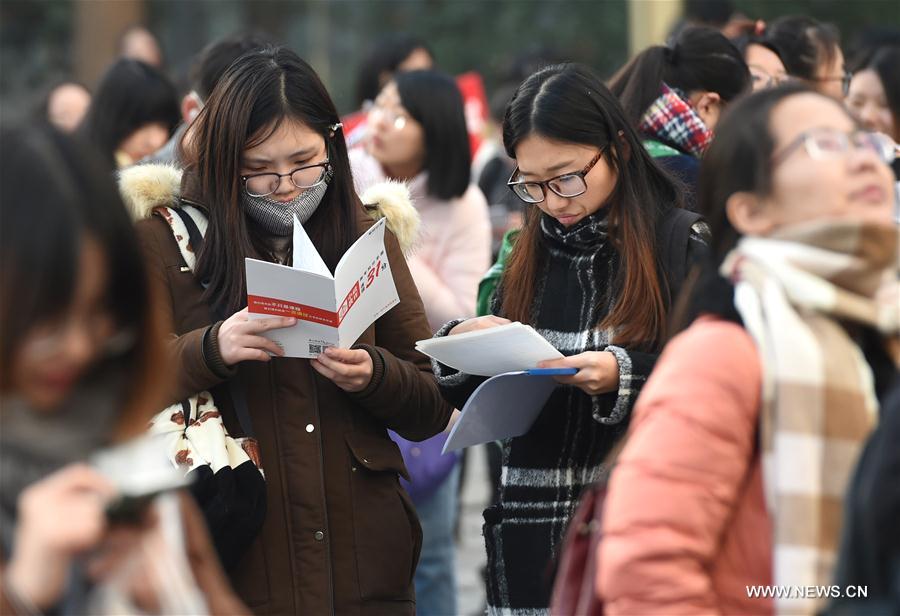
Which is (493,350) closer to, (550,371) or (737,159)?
(550,371)

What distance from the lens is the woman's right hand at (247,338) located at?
116 inches

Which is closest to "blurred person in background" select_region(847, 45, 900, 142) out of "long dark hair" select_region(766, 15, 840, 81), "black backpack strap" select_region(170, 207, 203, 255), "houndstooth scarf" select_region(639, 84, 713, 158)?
"long dark hair" select_region(766, 15, 840, 81)

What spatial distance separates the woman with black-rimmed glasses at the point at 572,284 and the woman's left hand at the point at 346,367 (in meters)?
0.28

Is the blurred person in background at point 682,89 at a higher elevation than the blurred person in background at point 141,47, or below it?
higher

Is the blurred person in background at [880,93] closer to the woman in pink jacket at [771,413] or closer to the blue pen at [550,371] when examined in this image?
the blue pen at [550,371]

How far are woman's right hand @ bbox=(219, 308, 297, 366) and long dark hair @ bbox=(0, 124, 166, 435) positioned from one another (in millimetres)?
1073

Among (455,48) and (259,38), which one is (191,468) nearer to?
(259,38)

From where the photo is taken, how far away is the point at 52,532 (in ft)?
5.52

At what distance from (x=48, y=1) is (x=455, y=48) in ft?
18.3

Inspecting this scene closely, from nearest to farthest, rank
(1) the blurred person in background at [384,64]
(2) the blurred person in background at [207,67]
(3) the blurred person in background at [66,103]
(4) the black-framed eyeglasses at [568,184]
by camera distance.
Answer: (4) the black-framed eyeglasses at [568,184] → (2) the blurred person in background at [207,67] → (1) the blurred person in background at [384,64] → (3) the blurred person in background at [66,103]

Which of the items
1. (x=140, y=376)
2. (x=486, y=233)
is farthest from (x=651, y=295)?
(x=486, y=233)

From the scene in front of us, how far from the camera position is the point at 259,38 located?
5148mm

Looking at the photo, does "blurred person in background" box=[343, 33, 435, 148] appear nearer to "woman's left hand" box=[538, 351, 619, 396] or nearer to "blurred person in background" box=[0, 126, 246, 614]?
"woman's left hand" box=[538, 351, 619, 396]

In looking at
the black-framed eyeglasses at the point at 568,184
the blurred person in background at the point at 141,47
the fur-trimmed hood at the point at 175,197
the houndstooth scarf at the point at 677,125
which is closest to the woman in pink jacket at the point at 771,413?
the black-framed eyeglasses at the point at 568,184
